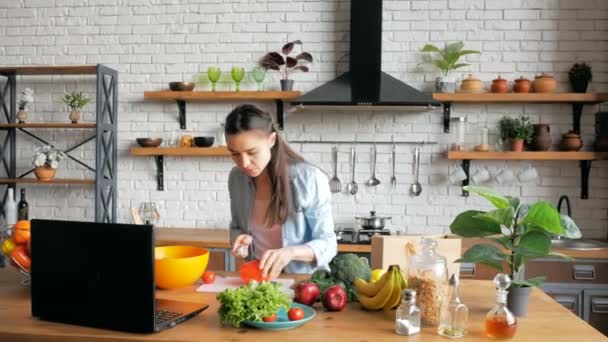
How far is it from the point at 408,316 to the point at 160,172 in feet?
10.5

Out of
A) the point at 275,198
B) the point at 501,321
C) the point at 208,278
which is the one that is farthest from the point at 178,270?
the point at 501,321

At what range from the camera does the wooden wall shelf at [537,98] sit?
365 cm

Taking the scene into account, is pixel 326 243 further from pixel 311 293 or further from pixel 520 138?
pixel 520 138

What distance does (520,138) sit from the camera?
374cm

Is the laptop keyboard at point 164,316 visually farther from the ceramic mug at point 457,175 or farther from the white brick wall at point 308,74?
the ceramic mug at point 457,175

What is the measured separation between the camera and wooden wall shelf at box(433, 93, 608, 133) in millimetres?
3646

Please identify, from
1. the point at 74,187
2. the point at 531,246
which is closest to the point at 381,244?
the point at 531,246

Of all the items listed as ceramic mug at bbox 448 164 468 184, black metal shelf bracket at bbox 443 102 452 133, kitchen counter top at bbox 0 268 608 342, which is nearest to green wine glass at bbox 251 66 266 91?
black metal shelf bracket at bbox 443 102 452 133

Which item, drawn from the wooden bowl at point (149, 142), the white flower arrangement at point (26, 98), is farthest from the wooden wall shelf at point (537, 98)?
the white flower arrangement at point (26, 98)

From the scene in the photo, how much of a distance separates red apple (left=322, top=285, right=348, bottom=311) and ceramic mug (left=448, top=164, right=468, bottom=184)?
2554mm

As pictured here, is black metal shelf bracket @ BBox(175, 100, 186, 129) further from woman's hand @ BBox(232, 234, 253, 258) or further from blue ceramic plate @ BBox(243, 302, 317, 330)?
blue ceramic plate @ BBox(243, 302, 317, 330)

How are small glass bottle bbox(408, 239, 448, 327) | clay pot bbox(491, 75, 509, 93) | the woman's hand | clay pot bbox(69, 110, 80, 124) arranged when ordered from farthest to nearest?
clay pot bbox(69, 110, 80, 124), clay pot bbox(491, 75, 509, 93), the woman's hand, small glass bottle bbox(408, 239, 448, 327)

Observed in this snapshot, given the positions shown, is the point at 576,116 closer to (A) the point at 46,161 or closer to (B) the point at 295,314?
(B) the point at 295,314

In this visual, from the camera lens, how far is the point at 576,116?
3840mm
